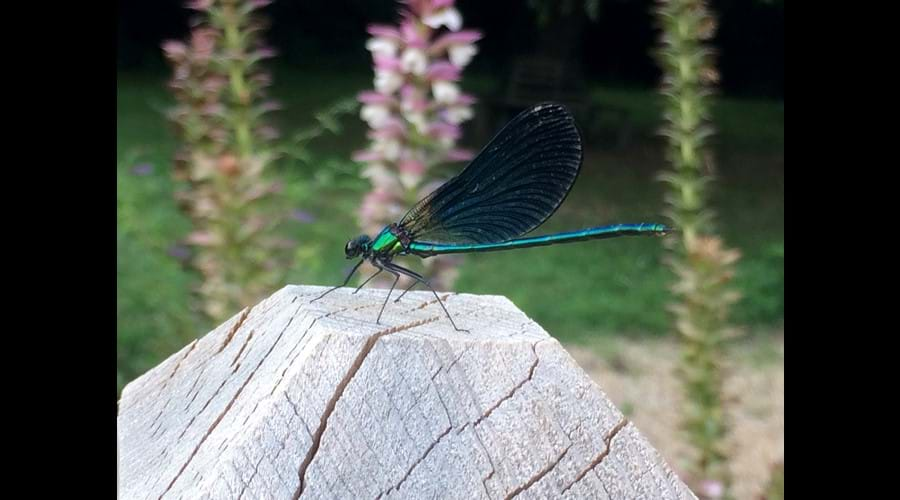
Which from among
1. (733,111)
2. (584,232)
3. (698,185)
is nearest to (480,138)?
(733,111)

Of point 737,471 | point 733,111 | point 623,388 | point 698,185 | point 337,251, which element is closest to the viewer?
Answer: point 698,185

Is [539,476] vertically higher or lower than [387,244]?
lower

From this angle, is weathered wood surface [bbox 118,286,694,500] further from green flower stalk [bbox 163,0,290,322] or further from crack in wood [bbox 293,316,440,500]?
green flower stalk [bbox 163,0,290,322]

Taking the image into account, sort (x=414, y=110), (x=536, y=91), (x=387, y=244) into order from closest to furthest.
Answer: (x=387, y=244) < (x=414, y=110) < (x=536, y=91)

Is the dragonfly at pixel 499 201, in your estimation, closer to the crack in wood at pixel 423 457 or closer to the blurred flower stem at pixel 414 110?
the crack in wood at pixel 423 457

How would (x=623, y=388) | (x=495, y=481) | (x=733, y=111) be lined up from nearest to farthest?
(x=495, y=481)
(x=623, y=388)
(x=733, y=111)

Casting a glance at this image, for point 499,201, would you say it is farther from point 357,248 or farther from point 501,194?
point 357,248

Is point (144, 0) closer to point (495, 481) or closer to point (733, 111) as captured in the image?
point (733, 111)

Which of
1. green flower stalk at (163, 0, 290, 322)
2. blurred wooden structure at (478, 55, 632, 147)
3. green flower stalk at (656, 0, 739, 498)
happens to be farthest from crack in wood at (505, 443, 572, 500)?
blurred wooden structure at (478, 55, 632, 147)

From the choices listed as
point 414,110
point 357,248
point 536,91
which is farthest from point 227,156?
point 536,91
